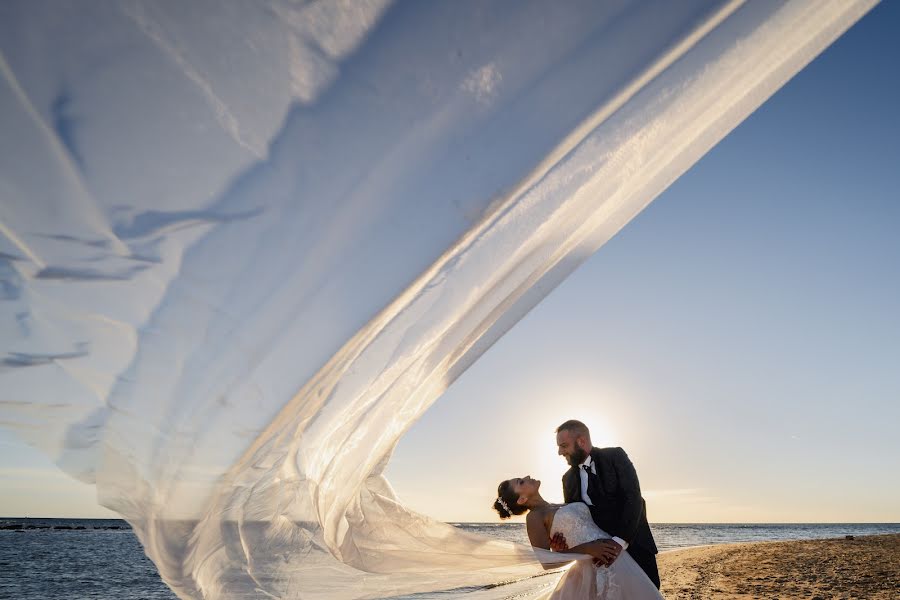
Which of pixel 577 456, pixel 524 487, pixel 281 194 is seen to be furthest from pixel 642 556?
pixel 281 194

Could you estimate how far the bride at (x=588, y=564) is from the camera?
3.36 metres

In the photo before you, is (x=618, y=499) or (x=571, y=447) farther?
(x=571, y=447)

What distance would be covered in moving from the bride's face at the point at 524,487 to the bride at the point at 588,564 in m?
0.18

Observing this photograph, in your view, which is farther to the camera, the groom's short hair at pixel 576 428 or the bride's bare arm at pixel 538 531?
the bride's bare arm at pixel 538 531

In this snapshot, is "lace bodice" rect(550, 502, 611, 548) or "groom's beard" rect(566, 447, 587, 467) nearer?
"lace bodice" rect(550, 502, 611, 548)

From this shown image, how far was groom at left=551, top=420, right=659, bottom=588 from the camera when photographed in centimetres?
354

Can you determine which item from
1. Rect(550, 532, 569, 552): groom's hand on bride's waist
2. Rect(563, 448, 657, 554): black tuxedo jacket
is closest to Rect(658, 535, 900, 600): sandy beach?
Rect(563, 448, 657, 554): black tuxedo jacket

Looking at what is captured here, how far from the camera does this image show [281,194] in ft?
5.72

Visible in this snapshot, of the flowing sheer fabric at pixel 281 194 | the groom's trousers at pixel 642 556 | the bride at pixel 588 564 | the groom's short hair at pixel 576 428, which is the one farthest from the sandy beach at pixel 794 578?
the flowing sheer fabric at pixel 281 194

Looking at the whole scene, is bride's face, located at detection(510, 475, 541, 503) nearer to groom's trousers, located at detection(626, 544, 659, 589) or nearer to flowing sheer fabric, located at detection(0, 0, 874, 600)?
groom's trousers, located at detection(626, 544, 659, 589)

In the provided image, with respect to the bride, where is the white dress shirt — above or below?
above

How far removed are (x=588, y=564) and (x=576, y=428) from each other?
31.6 inches

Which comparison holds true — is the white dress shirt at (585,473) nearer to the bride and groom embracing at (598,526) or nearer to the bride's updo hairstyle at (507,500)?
the bride and groom embracing at (598,526)

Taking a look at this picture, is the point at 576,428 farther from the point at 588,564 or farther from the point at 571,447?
the point at 588,564
